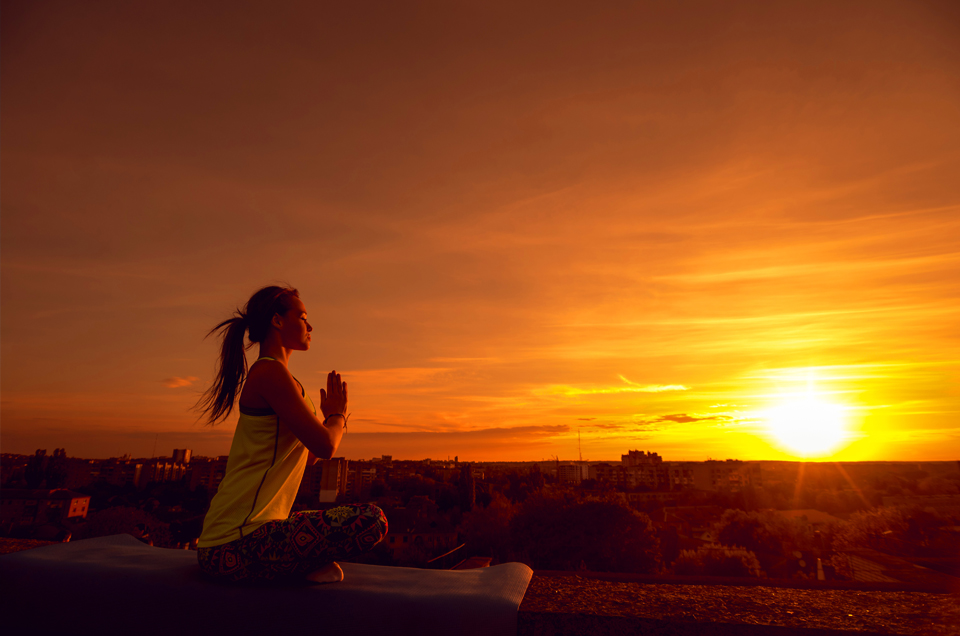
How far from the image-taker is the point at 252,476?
1.96m

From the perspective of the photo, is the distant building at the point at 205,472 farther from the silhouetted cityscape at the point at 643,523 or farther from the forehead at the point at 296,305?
the forehead at the point at 296,305

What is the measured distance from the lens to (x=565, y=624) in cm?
161

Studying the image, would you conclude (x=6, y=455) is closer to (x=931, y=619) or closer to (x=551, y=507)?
(x=551, y=507)

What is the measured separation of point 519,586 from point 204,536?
1.26 m

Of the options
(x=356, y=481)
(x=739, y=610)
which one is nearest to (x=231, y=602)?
(x=739, y=610)

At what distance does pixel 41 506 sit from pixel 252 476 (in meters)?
24.3

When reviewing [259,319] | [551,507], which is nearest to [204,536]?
[259,319]

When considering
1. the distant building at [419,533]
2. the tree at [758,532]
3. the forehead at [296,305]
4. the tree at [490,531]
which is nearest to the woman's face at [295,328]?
the forehead at [296,305]

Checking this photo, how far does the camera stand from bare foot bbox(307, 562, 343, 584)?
5.88 feet

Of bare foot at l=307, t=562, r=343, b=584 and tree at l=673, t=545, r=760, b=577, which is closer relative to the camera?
bare foot at l=307, t=562, r=343, b=584

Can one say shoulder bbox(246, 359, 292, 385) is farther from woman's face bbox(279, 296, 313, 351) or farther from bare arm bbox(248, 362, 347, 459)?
woman's face bbox(279, 296, 313, 351)

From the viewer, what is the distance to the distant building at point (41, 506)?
1858 centimetres

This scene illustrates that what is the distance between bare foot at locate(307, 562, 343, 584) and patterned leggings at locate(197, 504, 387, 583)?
0.03 m

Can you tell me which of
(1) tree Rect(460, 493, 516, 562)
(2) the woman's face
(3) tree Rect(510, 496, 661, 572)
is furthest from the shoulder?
(1) tree Rect(460, 493, 516, 562)
